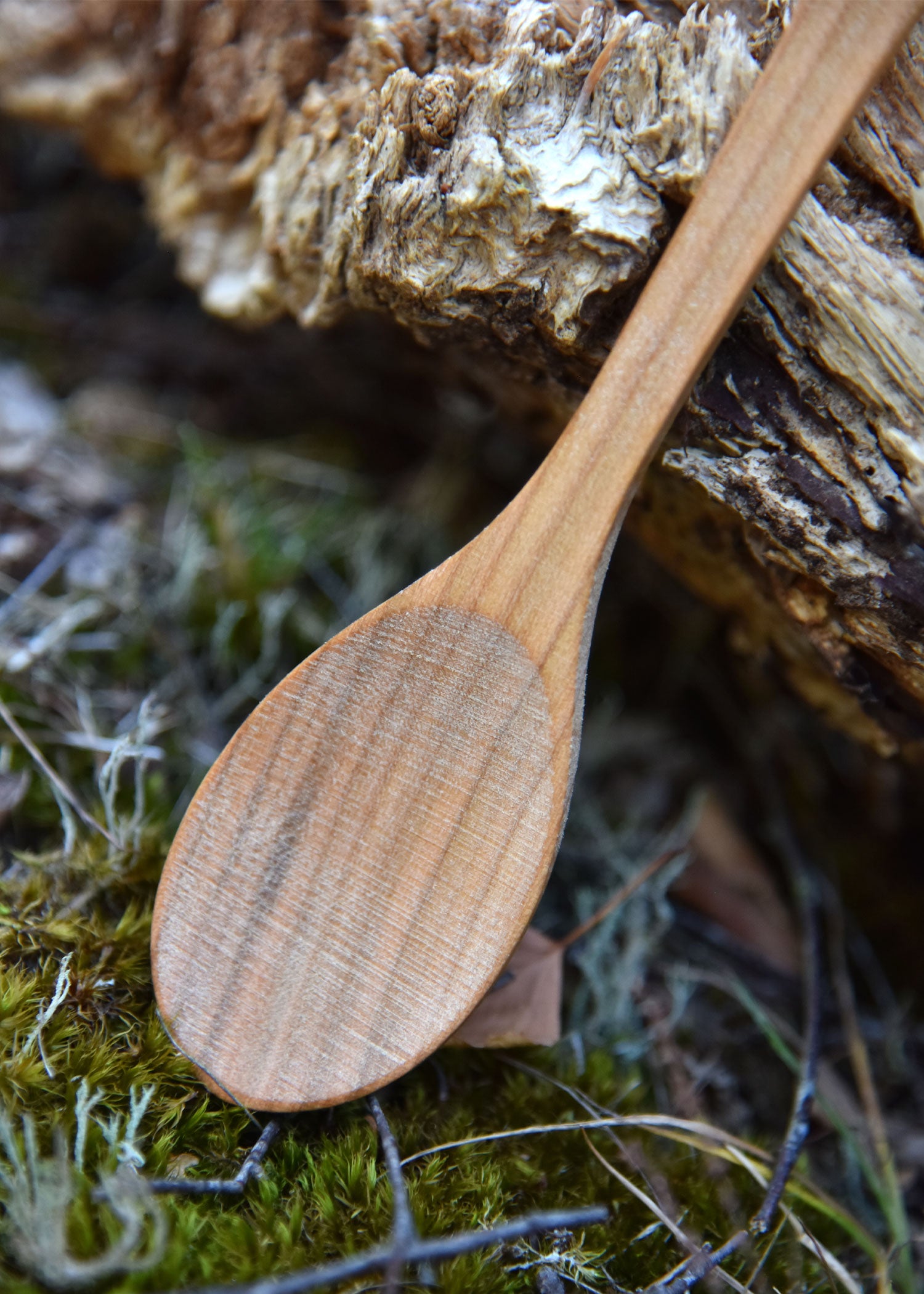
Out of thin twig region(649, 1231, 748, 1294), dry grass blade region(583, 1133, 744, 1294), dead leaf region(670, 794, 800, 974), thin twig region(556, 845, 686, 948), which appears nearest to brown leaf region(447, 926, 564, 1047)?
thin twig region(556, 845, 686, 948)

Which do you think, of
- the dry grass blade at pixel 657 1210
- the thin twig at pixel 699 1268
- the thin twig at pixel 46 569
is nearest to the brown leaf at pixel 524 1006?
the dry grass blade at pixel 657 1210

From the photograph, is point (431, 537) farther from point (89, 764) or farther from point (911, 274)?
point (911, 274)

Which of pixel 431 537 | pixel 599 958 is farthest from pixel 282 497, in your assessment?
pixel 599 958

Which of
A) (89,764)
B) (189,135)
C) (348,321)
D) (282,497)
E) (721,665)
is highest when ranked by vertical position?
(189,135)

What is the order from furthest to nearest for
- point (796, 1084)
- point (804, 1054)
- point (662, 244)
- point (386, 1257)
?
point (796, 1084)
point (804, 1054)
point (662, 244)
point (386, 1257)

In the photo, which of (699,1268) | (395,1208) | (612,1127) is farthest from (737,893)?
(395,1208)

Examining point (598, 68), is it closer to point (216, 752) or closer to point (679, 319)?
point (679, 319)
